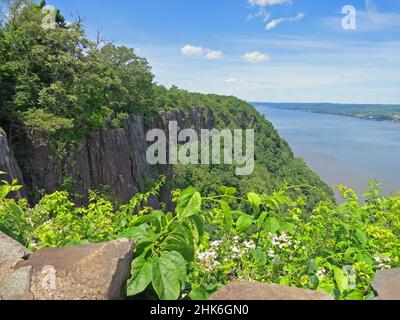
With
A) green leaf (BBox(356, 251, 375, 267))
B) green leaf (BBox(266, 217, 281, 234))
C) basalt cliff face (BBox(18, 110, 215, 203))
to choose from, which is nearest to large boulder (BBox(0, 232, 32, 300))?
green leaf (BBox(266, 217, 281, 234))

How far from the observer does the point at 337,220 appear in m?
2.73

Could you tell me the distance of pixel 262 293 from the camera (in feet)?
4.78

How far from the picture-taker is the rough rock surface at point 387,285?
155 centimetres

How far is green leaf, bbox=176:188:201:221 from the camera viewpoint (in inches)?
62.4

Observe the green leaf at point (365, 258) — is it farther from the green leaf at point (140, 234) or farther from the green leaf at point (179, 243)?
the green leaf at point (140, 234)

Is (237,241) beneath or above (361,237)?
beneath

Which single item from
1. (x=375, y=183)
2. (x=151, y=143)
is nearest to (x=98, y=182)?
(x=151, y=143)

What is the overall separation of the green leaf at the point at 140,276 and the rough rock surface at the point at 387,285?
918mm

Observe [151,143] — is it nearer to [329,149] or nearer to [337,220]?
[337,220]

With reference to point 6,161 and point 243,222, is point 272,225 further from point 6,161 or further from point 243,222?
point 6,161

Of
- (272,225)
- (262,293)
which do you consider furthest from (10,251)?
(272,225)

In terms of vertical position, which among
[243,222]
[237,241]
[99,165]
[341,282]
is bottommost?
[99,165]

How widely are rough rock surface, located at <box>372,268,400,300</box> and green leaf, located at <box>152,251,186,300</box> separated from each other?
31.3 inches

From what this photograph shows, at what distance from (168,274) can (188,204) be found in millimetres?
289
